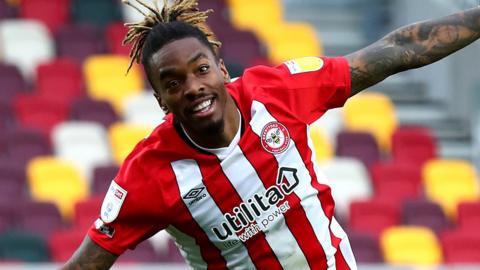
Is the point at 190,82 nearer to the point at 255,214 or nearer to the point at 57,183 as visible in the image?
the point at 255,214

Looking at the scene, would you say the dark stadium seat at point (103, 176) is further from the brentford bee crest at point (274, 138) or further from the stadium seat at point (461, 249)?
the brentford bee crest at point (274, 138)

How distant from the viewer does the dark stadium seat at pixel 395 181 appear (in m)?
9.45

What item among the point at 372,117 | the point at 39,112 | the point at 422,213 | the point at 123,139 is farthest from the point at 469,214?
the point at 39,112

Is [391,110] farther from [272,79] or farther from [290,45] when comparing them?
[272,79]

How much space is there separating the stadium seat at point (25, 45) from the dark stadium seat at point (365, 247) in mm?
3393

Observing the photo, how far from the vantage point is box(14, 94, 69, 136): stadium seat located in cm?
971

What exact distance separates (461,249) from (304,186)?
5.10 metres

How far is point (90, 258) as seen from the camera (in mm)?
3652

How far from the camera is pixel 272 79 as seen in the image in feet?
12.4

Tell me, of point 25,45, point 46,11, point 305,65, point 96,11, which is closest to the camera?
point 305,65

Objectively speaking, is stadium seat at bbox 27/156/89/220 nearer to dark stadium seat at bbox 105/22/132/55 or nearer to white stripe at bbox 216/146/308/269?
dark stadium seat at bbox 105/22/132/55

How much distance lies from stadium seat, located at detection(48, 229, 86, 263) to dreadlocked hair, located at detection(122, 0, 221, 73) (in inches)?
180

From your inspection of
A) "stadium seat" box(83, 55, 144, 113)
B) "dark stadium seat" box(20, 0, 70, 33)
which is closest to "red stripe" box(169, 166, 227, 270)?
"stadium seat" box(83, 55, 144, 113)

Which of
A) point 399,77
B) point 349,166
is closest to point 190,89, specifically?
point 349,166
